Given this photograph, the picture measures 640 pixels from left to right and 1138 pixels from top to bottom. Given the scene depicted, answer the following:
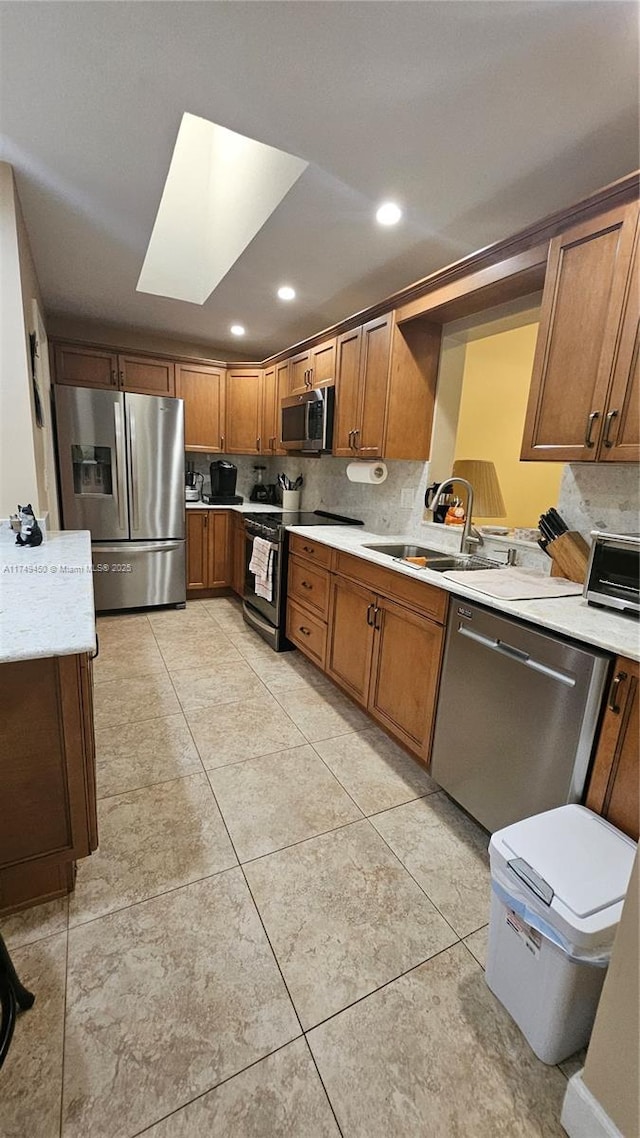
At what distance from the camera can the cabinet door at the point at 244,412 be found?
4336 mm

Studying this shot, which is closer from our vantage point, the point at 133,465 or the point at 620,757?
the point at 620,757

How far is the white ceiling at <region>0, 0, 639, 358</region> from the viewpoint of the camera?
47.2 inches

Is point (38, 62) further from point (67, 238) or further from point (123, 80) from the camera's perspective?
point (67, 238)

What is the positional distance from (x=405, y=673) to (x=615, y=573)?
3.12 ft

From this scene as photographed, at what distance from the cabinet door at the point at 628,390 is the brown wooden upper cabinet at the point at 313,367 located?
6.37 ft

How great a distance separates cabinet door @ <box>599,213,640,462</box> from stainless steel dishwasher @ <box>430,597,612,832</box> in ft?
2.21

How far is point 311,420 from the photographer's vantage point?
3.26m

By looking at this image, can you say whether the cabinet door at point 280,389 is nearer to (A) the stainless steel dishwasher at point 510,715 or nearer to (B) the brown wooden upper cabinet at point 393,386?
(B) the brown wooden upper cabinet at point 393,386

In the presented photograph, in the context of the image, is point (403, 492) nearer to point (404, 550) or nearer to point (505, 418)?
point (404, 550)

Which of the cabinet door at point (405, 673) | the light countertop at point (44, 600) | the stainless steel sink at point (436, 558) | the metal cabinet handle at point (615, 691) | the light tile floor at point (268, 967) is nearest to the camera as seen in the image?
the light tile floor at point (268, 967)

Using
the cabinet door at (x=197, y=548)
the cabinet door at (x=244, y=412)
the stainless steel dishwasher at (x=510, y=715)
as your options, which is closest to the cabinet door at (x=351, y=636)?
the stainless steel dishwasher at (x=510, y=715)

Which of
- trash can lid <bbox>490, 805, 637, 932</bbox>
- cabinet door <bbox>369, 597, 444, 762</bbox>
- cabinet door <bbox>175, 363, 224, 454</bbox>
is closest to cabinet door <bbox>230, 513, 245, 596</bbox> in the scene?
cabinet door <bbox>175, 363, 224, 454</bbox>

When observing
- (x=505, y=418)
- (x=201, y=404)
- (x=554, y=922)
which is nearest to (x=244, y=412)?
(x=201, y=404)

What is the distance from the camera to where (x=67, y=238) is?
2.46 meters
